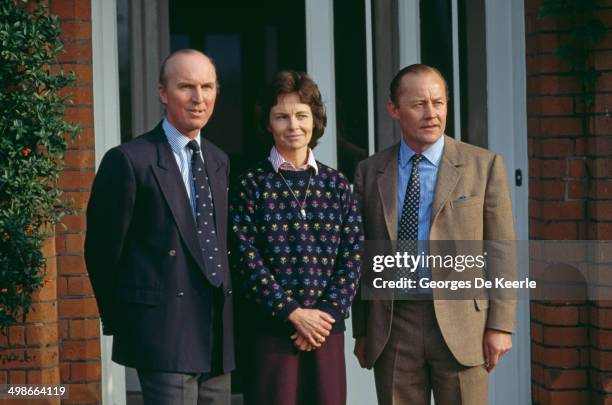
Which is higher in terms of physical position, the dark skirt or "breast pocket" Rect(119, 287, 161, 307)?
A: "breast pocket" Rect(119, 287, 161, 307)

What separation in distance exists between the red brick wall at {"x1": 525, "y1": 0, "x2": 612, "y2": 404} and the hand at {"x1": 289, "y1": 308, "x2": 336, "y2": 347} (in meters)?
1.89

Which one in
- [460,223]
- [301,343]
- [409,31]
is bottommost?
[301,343]

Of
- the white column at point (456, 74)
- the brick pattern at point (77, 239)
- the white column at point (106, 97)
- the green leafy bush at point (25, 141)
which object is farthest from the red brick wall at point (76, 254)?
the white column at point (456, 74)

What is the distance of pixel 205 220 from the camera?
346 cm

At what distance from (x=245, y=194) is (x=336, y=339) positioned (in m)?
0.58

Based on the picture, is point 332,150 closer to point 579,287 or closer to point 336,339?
point 579,287

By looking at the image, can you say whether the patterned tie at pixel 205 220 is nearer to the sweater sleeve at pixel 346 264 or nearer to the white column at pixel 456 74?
the sweater sleeve at pixel 346 264

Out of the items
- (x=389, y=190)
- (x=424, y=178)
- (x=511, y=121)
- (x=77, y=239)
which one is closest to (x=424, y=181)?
(x=424, y=178)

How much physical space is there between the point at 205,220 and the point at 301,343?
520 millimetres

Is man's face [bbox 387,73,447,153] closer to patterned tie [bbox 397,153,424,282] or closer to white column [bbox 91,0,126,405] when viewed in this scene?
patterned tie [bbox 397,153,424,282]

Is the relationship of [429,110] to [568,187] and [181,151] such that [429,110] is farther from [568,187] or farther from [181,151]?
[568,187]

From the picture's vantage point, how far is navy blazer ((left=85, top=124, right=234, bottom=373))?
3.37m

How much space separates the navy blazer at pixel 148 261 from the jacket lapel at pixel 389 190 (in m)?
0.68

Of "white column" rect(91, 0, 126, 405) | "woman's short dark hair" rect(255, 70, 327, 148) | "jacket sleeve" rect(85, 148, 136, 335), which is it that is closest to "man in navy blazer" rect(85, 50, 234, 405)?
"jacket sleeve" rect(85, 148, 136, 335)
